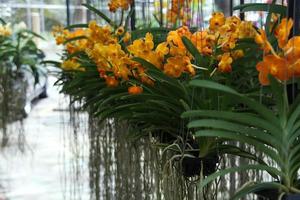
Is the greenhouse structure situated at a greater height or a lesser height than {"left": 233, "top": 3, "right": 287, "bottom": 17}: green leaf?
lesser

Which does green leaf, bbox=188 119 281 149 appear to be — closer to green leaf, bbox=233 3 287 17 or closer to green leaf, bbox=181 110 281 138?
green leaf, bbox=181 110 281 138

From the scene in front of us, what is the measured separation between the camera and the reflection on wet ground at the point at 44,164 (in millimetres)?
2203

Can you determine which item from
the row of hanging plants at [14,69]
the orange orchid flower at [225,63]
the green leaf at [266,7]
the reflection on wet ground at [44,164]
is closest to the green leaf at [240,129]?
the orange orchid flower at [225,63]

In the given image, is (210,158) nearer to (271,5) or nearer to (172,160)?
(172,160)

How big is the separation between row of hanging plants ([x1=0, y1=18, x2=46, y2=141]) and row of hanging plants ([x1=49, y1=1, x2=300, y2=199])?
184 centimetres

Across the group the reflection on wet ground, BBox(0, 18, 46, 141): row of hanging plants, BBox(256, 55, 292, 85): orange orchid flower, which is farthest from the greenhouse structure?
BBox(0, 18, 46, 141): row of hanging plants

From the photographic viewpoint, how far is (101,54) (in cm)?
98

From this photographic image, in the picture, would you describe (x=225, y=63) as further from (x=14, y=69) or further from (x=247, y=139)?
(x=14, y=69)

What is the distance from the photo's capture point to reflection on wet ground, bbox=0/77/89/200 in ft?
7.23

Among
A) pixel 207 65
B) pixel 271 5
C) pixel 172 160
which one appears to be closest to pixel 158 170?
pixel 172 160

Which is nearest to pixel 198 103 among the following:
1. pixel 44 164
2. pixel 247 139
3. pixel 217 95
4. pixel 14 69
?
pixel 217 95

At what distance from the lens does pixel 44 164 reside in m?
3.27

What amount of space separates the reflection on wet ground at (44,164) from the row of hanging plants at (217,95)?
91 centimetres

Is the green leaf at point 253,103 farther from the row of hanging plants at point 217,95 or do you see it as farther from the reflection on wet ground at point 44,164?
the reflection on wet ground at point 44,164
